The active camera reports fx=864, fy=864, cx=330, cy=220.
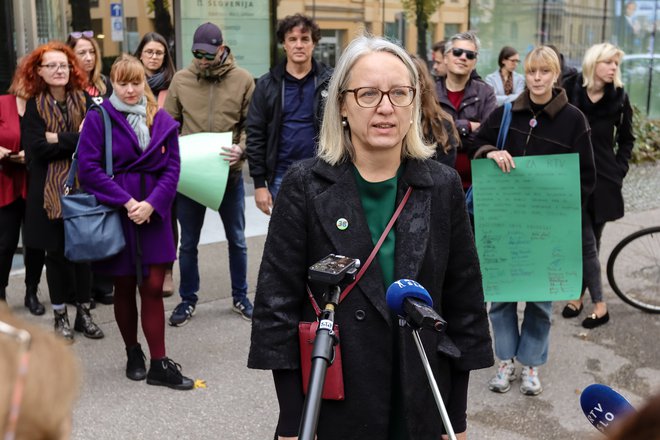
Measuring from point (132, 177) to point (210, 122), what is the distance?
1.34m

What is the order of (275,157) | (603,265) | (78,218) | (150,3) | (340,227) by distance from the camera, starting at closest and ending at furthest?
1. (340,227)
2. (78,218)
3. (275,157)
4. (603,265)
5. (150,3)

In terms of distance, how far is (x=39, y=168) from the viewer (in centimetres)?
557

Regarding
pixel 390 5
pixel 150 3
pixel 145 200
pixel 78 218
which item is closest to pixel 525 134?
pixel 145 200

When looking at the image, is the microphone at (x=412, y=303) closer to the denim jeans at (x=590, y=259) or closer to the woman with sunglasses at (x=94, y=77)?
the denim jeans at (x=590, y=259)

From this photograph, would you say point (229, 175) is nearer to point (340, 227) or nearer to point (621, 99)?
point (621, 99)

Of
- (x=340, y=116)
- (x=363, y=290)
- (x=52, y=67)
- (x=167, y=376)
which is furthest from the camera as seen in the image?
(x=52, y=67)

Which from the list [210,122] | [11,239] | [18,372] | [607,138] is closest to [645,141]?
[607,138]

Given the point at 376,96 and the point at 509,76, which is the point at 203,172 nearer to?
the point at 376,96

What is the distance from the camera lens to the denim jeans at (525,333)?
4.91 metres

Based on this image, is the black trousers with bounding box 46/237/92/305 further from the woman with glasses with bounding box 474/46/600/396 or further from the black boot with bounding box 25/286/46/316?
the woman with glasses with bounding box 474/46/600/396

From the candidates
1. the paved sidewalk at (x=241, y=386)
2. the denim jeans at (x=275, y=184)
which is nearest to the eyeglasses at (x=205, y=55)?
the denim jeans at (x=275, y=184)

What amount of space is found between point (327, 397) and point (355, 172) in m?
0.68

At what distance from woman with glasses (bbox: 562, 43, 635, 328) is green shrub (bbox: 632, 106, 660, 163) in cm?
778

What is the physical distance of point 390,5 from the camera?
1202cm
